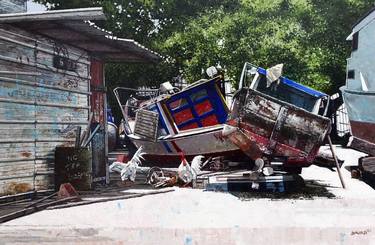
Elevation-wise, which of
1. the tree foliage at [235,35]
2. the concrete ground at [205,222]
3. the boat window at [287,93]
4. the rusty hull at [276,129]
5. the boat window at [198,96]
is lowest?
the concrete ground at [205,222]

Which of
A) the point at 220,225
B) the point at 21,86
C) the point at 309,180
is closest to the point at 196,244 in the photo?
the point at 220,225

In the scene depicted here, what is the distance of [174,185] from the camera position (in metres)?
10.6

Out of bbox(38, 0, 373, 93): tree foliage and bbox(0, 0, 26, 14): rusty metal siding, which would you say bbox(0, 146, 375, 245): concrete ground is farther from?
bbox(38, 0, 373, 93): tree foliage

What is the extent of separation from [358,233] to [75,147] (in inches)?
224

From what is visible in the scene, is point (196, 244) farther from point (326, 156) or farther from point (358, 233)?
point (326, 156)

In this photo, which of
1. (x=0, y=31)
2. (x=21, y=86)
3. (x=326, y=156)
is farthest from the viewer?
(x=326, y=156)

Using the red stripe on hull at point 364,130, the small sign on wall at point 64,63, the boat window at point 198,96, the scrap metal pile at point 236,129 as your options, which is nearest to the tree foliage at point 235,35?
the red stripe on hull at point 364,130

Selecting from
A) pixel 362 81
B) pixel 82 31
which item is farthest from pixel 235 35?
pixel 82 31

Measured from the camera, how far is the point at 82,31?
8.65m

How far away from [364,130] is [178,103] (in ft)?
22.2

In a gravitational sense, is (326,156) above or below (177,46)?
below

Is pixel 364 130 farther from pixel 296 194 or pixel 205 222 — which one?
pixel 205 222

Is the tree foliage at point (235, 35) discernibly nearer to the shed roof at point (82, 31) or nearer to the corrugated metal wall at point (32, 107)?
the shed roof at point (82, 31)

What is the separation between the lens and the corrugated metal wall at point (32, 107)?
8016 millimetres
